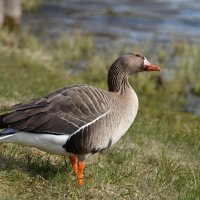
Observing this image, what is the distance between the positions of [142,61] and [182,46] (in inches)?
586

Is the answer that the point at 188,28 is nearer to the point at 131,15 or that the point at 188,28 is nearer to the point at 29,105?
the point at 131,15

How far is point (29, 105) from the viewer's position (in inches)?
226

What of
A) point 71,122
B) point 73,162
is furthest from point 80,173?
point 71,122

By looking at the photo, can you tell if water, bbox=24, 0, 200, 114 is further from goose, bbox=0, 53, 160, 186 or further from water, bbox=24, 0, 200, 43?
goose, bbox=0, 53, 160, 186

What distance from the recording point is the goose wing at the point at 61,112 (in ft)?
18.2

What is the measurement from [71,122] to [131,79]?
35.3ft

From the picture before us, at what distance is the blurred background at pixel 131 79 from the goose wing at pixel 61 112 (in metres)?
0.67

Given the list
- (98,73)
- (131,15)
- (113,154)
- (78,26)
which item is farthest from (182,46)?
(113,154)

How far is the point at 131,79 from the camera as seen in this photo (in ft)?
53.5

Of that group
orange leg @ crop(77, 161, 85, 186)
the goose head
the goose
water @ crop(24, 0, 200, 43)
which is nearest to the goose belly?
the goose

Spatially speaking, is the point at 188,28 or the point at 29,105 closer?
the point at 29,105

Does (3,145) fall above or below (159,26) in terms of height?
above

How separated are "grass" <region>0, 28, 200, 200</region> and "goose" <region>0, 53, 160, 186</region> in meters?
0.34

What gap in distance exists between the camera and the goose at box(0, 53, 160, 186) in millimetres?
5531
